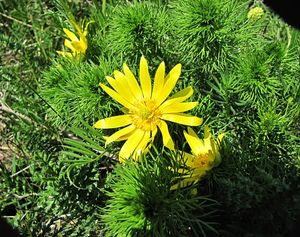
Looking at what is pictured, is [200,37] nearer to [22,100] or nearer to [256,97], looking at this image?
[256,97]

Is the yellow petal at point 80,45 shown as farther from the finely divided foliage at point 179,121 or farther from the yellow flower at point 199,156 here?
the yellow flower at point 199,156

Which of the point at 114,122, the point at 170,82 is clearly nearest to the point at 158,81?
the point at 170,82

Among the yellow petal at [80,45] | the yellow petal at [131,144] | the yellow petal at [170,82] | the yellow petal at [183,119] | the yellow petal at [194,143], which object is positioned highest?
the yellow petal at [80,45]

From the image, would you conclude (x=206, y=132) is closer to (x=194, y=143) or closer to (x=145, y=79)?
(x=194, y=143)

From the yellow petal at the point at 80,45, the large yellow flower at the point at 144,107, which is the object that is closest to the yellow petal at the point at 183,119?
the large yellow flower at the point at 144,107

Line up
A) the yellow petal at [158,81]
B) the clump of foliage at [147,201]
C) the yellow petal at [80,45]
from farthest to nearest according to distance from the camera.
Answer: the yellow petal at [80,45], the yellow petal at [158,81], the clump of foliage at [147,201]

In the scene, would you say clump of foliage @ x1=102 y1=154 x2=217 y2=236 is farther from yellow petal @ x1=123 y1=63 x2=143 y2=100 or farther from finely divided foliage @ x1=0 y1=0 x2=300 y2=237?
yellow petal @ x1=123 y1=63 x2=143 y2=100

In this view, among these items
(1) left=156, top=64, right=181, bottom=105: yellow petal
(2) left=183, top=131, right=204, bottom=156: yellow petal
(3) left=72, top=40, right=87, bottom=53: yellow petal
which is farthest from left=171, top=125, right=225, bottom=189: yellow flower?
(3) left=72, top=40, right=87, bottom=53: yellow petal

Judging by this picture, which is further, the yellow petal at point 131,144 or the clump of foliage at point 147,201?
the yellow petal at point 131,144
